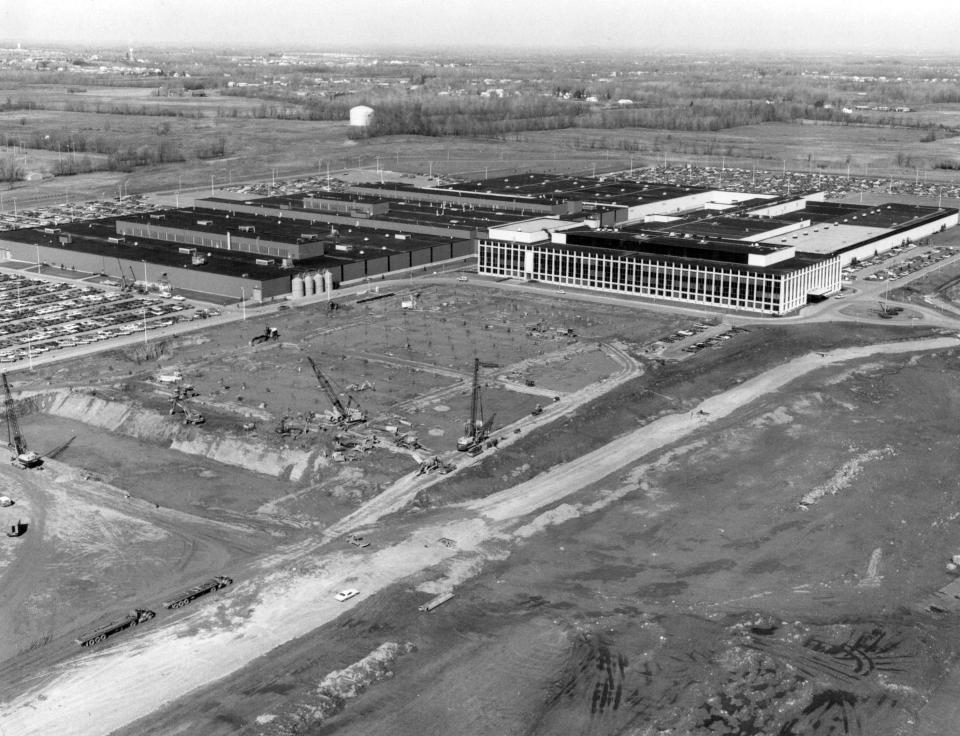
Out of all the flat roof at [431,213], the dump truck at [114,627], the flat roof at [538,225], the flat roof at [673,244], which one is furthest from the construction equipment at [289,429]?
the flat roof at [431,213]

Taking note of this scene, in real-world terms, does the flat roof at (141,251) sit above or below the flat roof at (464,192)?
below

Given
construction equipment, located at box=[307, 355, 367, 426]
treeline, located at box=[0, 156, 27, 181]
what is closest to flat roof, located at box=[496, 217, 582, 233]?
construction equipment, located at box=[307, 355, 367, 426]

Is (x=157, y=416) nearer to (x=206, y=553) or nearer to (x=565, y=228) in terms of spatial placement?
(x=206, y=553)

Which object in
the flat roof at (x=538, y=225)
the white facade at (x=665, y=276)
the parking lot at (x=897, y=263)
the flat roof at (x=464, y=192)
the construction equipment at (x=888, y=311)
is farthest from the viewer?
the flat roof at (x=464, y=192)

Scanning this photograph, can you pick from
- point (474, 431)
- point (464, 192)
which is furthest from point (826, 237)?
point (474, 431)

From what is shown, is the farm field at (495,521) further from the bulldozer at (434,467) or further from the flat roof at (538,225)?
the flat roof at (538,225)

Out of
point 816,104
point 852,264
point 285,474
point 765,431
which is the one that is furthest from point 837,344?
point 816,104
